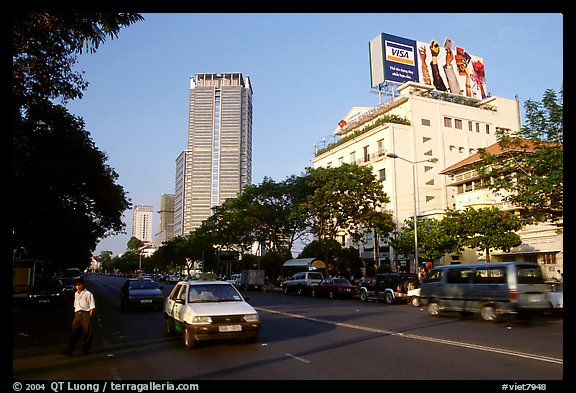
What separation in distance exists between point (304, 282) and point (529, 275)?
22.9 m

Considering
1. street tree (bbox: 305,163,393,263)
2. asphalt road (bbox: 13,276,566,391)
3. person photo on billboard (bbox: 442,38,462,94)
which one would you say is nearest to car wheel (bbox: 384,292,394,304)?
street tree (bbox: 305,163,393,263)

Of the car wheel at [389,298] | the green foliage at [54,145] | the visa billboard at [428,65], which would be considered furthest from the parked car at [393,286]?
the visa billboard at [428,65]

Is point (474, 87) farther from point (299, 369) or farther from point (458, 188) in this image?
point (299, 369)

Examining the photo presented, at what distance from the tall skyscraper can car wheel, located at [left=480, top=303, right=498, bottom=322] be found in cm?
15600

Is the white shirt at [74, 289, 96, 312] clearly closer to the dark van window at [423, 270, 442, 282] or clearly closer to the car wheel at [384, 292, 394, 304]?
the dark van window at [423, 270, 442, 282]

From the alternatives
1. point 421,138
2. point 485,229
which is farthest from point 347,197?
point 421,138

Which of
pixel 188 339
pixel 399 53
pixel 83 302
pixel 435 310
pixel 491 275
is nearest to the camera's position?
pixel 83 302

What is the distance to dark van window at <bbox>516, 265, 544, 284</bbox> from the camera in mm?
15656

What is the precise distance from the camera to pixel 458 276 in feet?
58.5

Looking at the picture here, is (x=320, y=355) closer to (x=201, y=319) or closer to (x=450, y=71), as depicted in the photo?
(x=201, y=319)

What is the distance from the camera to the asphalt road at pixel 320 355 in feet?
25.5

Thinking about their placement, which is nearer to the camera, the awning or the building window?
the awning

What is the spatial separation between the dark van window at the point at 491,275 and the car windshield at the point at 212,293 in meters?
9.57
